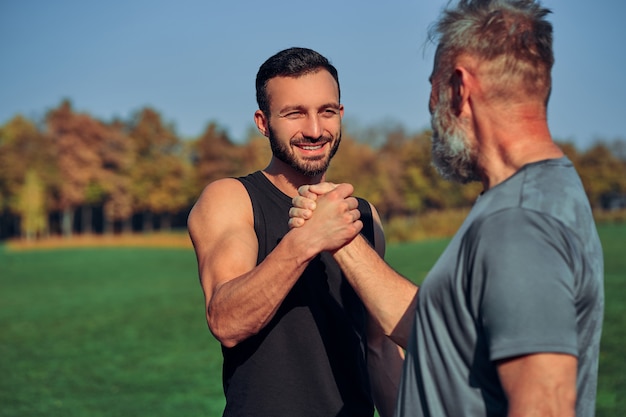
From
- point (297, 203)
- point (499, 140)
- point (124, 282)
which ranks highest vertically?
point (499, 140)

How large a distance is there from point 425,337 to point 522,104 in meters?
0.71

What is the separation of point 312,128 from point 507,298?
5.55 feet

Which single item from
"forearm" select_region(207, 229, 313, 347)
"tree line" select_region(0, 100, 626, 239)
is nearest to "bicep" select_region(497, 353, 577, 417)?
"forearm" select_region(207, 229, 313, 347)

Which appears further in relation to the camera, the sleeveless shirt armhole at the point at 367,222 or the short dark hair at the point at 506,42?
the sleeveless shirt armhole at the point at 367,222

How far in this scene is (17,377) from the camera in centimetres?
1067

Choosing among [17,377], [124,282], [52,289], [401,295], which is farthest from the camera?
[124,282]

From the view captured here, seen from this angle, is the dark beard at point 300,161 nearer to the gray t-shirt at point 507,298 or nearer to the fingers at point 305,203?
the fingers at point 305,203

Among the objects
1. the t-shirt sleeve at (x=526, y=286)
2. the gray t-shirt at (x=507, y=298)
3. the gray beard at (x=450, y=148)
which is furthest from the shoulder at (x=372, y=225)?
the t-shirt sleeve at (x=526, y=286)

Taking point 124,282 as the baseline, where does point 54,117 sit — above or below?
above

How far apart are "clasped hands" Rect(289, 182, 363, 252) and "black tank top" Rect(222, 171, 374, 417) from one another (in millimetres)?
357

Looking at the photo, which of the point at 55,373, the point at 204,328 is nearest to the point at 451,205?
the point at 204,328

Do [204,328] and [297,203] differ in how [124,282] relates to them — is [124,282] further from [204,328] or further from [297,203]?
[297,203]

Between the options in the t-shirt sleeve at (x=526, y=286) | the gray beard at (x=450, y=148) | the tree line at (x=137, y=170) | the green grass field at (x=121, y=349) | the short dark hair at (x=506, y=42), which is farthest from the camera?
the tree line at (x=137, y=170)

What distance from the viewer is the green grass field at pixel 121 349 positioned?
899 cm
